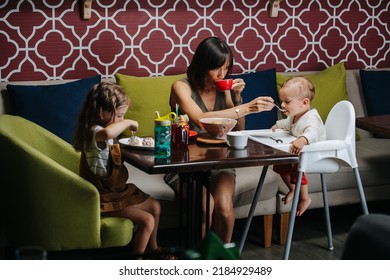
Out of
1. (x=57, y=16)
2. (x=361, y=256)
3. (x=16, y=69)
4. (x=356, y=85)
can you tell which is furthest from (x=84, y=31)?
(x=361, y=256)

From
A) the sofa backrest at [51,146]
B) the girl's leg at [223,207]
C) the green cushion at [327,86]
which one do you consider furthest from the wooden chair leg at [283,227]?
the sofa backrest at [51,146]

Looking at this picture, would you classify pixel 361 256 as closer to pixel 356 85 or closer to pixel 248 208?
pixel 248 208

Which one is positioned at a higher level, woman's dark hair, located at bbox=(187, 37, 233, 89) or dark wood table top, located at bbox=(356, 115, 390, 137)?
woman's dark hair, located at bbox=(187, 37, 233, 89)

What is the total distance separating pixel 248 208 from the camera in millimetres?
3379

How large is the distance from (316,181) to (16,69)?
67.4 inches

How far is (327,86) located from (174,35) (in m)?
0.95

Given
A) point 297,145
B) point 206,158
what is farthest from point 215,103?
point 206,158

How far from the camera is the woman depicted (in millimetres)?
2982

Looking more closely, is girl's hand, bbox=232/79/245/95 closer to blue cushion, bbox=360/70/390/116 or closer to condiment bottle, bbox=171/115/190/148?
condiment bottle, bbox=171/115/190/148

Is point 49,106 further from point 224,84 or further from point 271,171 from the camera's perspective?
point 271,171

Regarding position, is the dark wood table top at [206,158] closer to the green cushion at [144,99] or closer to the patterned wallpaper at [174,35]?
the green cushion at [144,99]

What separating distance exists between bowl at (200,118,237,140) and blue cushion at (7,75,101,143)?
1.00 m

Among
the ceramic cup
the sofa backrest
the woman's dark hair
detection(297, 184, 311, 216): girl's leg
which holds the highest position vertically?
the woman's dark hair

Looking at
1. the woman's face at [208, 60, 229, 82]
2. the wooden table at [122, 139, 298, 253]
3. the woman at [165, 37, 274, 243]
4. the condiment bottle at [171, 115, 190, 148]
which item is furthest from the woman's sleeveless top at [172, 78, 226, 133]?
the condiment bottle at [171, 115, 190, 148]
